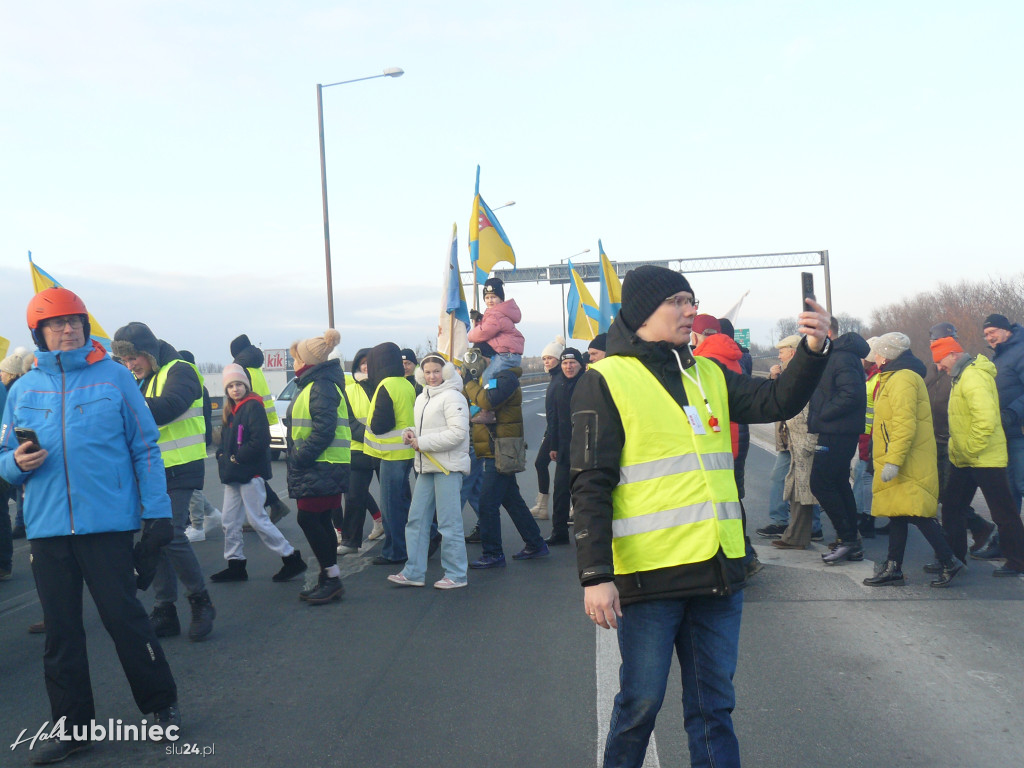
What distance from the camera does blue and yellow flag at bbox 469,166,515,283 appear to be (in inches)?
378

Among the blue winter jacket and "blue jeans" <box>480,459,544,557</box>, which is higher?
the blue winter jacket

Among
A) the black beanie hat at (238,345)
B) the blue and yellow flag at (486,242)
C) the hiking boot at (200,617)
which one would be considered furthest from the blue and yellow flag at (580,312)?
the hiking boot at (200,617)

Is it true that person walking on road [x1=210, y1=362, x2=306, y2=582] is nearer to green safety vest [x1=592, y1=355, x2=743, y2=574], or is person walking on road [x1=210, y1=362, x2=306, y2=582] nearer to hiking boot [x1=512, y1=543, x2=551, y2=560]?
hiking boot [x1=512, y1=543, x2=551, y2=560]

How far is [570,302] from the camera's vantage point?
1399 centimetres

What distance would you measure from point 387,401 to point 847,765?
4645 mm

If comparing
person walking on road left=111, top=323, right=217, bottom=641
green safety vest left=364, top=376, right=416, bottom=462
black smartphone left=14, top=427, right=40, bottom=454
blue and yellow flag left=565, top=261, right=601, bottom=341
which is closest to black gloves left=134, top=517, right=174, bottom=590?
black smartphone left=14, top=427, right=40, bottom=454

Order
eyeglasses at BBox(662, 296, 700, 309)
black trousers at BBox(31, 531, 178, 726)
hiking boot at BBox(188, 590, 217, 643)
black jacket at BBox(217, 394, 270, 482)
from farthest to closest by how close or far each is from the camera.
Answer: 1. black jacket at BBox(217, 394, 270, 482)
2. hiking boot at BBox(188, 590, 217, 643)
3. black trousers at BBox(31, 531, 178, 726)
4. eyeglasses at BBox(662, 296, 700, 309)

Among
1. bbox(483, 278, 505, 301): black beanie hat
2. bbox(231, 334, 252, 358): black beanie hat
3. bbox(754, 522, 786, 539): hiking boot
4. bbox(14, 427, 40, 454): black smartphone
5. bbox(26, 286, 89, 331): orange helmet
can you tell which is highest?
bbox(483, 278, 505, 301): black beanie hat

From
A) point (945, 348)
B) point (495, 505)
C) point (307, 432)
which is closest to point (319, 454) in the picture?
point (307, 432)

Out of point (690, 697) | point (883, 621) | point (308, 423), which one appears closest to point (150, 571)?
point (308, 423)

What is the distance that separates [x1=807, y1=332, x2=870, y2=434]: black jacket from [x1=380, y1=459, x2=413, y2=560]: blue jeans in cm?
343

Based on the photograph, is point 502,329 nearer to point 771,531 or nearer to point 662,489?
point 771,531

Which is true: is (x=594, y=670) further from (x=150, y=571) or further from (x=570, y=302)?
(x=570, y=302)

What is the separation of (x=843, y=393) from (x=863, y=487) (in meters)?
2.09
